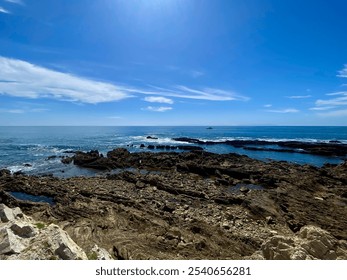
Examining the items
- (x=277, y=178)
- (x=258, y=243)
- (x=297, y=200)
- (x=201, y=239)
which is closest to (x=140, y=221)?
(x=201, y=239)

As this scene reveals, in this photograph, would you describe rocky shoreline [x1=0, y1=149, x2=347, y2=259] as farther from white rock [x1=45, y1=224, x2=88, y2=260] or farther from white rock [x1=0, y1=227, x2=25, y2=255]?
white rock [x1=0, y1=227, x2=25, y2=255]

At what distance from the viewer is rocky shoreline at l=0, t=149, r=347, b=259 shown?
12406 mm

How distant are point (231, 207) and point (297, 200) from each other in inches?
259

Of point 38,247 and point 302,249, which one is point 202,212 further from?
point 38,247

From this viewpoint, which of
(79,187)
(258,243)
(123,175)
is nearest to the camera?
(258,243)

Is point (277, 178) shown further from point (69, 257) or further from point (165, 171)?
point (69, 257)

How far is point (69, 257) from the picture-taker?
7.40 m

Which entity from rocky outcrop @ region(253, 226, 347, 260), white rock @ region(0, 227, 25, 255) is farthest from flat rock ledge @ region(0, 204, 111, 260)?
rocky outcrop @ region(253, 226, 347, 260)

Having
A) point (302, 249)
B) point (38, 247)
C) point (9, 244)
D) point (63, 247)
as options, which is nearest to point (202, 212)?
point (302, 249)

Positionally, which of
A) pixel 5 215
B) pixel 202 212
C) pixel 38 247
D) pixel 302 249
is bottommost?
pixel 202 212

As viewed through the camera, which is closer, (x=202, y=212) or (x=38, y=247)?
(x=38, y=247)

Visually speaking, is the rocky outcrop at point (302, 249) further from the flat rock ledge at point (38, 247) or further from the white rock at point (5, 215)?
the white rock at point (5, 215)

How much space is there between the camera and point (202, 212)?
20.5 m

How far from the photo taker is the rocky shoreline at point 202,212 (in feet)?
40.7
